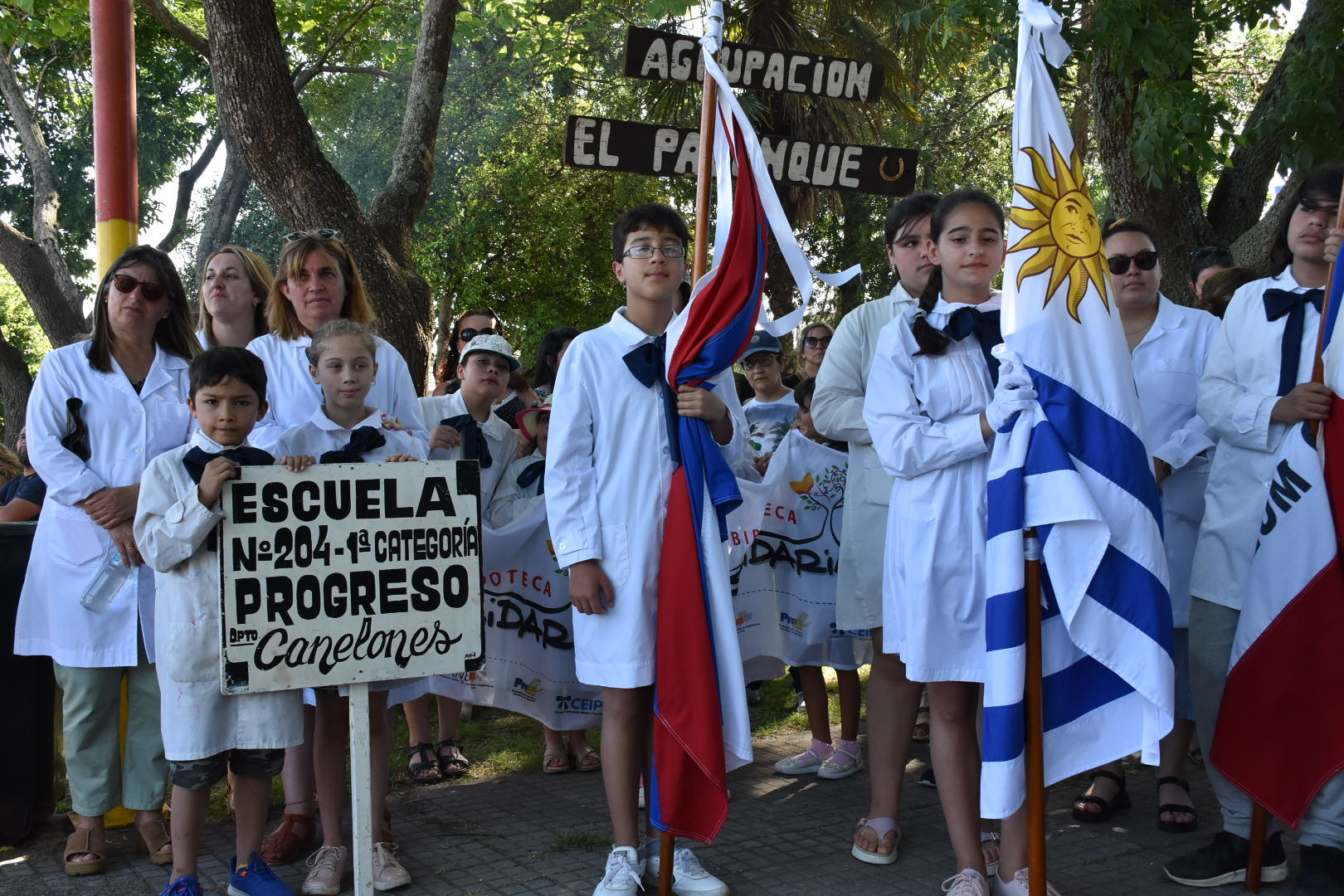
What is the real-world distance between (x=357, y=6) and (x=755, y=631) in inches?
566

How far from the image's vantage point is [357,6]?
55.8 feet

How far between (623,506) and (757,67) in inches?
107

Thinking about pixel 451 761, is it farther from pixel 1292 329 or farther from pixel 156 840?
pixel 1292 329

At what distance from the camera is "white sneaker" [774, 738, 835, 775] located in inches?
214

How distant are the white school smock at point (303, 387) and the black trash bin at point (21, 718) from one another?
1082mm

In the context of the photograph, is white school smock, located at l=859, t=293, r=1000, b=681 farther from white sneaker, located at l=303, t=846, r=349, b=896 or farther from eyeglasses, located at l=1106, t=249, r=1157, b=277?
white sneaker, located at l=303, t=846, r=349, b=896

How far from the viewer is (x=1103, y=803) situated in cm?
464

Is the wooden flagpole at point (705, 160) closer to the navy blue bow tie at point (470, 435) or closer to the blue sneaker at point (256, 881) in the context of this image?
the blue sneaker at point (256, 881)

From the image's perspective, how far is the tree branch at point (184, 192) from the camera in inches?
789

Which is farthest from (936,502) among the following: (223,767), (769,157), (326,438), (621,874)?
(769,157)

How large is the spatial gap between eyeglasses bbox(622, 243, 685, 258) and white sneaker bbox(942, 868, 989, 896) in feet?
7.18

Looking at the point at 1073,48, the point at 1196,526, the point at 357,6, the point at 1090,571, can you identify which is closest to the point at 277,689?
the point at 1090,571

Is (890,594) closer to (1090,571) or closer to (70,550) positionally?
(1090,571)

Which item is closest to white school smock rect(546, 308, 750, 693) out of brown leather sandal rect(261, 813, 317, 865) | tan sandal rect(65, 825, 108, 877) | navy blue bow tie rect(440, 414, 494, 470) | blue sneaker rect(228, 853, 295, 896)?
blue sneaker rect(228, 853, 295, 896)
